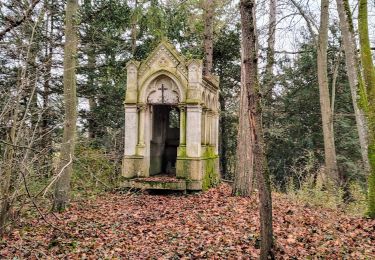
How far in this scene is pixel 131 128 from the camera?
33.6 feet

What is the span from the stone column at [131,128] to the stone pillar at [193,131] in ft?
4.89

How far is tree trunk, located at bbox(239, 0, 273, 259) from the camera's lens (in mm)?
4438

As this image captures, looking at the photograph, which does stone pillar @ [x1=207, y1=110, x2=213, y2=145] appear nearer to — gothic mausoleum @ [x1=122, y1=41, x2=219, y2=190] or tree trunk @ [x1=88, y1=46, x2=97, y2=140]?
gothic mausoleum @ [x1=122, y1=41, x2=219, y2=190]

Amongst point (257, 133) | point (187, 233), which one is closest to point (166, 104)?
point (187, 233)

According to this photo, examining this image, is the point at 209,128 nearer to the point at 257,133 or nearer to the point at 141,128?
the point at 141,128

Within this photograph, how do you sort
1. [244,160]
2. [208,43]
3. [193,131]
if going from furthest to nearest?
1. [208,43]
2. [193,131]
3. [244,160]

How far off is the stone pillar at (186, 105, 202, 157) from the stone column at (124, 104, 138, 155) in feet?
4.89

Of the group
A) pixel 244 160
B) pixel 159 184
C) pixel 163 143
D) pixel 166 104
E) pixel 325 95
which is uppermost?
pixel 325 95

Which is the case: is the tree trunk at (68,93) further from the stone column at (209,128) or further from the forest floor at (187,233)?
the stone column at (209,128)

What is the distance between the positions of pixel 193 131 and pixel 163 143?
105 inches

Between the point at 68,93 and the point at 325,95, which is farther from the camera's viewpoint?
the point at 325,95

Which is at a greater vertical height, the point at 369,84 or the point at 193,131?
the point at 369,84

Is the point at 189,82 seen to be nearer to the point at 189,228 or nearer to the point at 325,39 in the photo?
the point at 189,228

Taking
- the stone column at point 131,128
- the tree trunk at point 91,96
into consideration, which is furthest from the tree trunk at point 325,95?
the tree trunk at point 91,96
